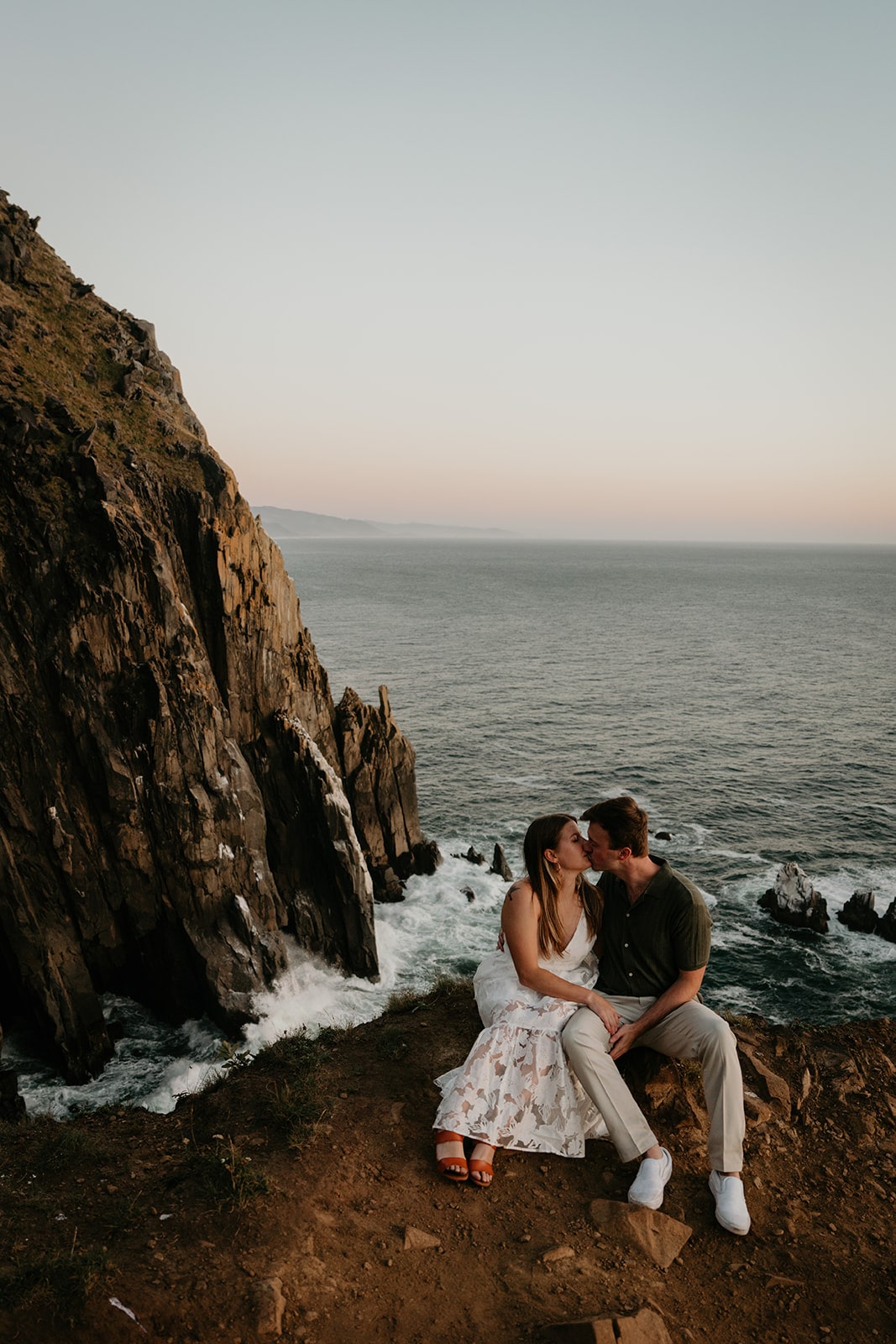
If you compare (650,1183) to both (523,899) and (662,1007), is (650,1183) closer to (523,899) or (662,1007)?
(662,1007)

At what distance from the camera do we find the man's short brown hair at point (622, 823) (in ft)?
26.8

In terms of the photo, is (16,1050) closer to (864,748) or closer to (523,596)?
(864,748)

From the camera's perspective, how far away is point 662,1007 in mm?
8398

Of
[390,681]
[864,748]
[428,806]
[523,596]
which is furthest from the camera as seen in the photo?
[523,596]

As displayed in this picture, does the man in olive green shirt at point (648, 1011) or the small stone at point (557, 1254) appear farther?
the man in olive green shirt at point (648, 1011)

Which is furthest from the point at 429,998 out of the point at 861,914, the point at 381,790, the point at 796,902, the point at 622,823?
the point at 861,914

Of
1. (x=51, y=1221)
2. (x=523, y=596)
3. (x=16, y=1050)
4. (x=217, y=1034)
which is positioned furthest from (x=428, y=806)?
(x=523, y=596)

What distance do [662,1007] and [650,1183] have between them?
1600 millimetres

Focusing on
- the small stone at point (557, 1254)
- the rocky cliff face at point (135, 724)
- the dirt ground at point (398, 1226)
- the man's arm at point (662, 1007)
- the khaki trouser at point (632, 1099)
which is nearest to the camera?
the dirt ground at point (398, 1226)

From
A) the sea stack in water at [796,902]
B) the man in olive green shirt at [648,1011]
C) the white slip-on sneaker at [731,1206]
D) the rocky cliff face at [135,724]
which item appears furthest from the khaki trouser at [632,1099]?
the sea stack in water at [796,902]

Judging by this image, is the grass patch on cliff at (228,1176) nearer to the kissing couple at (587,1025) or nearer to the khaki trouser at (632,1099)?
the kissing couple at (587,1025)

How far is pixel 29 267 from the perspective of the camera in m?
31.6

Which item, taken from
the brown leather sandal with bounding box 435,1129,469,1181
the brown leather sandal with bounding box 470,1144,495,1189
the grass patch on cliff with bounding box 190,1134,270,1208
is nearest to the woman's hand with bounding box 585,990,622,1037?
the brown leather sandal with bounding box 470,1144,495,1189

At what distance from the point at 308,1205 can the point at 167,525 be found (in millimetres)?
24359
